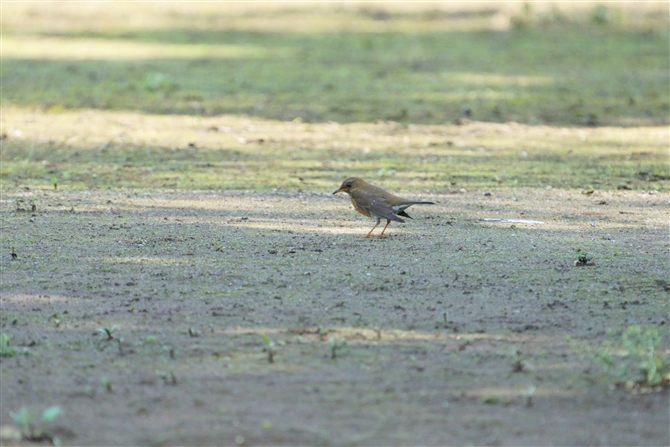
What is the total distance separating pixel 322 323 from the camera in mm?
5430

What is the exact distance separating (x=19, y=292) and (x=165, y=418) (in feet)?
6.53

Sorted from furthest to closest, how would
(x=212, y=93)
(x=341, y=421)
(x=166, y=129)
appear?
(x=212, y=93) < (x=166, y=129) < (x=341, y=421)

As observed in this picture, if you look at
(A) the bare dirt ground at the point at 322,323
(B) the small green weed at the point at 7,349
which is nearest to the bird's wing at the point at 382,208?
(A) the bare dirt ground at the point at 322,323

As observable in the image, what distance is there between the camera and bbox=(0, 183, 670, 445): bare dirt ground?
436 centimetres

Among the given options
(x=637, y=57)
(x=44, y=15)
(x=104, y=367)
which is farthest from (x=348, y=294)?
(x=44, y=15)

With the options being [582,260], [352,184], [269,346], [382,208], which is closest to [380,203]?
[382,208]

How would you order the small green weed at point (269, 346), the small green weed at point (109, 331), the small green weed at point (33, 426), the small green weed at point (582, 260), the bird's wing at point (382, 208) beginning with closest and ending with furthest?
the small green weed at point (33, 426) → the small green weed at point (269, 346) → the small green weed at point (109, 331) → the small green weed at point (582, 260) → the bird's wing at point (382, 208)

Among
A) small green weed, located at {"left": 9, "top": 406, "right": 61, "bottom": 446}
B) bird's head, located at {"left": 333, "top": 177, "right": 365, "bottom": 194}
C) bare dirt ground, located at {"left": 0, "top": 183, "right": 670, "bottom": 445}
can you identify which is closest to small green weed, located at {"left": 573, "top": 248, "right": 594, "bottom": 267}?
bare dirt ground, located at {"left": 0, "top": 183, "right": 670, "bottom": 445}

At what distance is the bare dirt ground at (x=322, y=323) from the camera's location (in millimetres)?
4355

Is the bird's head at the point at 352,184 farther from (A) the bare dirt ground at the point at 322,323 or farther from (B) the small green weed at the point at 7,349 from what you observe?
Answer: (B) the small green weed at the point at 7,349

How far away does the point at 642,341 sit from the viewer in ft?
16.7

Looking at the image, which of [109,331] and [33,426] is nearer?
[33,426]

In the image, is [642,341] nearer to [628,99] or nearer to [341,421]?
[341,421]

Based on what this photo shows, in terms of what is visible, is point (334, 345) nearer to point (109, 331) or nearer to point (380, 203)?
point (109, 331)
